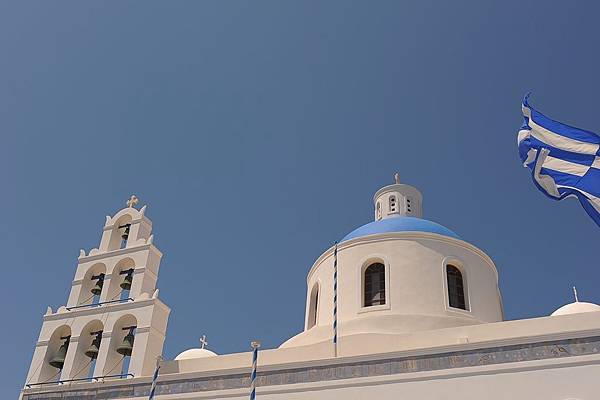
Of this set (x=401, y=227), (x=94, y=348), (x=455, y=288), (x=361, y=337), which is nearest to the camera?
(x=361, y=337)

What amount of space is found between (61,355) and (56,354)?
11 cm

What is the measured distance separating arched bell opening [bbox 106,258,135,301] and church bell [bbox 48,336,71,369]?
4.29ft

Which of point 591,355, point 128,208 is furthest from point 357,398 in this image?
point 128,208

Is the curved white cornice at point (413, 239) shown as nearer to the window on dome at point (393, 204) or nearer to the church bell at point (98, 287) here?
the window on dome at point (393, 204)

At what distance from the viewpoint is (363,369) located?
9578 millimetres

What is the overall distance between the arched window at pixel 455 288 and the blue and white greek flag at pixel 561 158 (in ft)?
13.2

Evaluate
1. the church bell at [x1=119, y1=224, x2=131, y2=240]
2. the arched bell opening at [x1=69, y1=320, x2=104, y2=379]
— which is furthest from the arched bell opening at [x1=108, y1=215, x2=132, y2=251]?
the arched bell opening at [x1=69, y1=320, x2=104, y2=379]

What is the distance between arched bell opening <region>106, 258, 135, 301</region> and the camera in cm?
1276

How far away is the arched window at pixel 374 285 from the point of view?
12.7 meters

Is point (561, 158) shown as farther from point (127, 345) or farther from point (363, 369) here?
point (127, 345)

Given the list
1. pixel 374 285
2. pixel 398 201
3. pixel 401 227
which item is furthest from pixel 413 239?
pixel 398 201

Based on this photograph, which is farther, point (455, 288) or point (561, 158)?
point (455, 288)

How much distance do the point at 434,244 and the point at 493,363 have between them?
4.53 meters

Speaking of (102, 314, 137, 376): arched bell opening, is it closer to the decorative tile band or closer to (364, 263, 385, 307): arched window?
the decorative tile band
